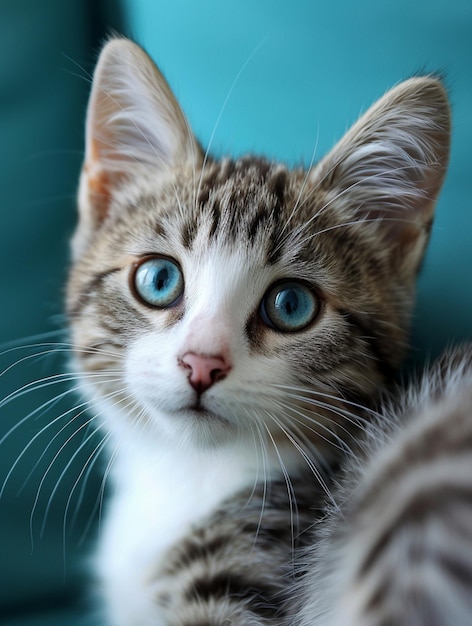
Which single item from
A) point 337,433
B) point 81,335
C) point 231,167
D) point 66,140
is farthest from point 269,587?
point 66,140

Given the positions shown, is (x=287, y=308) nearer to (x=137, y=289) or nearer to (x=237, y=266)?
(x=237, y=266)

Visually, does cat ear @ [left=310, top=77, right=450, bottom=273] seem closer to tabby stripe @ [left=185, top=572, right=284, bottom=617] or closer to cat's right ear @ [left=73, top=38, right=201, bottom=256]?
cat's right ear @ [left=73, top=38, right=201, bottom=256]

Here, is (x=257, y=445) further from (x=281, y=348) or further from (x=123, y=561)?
(x=123, y=561)

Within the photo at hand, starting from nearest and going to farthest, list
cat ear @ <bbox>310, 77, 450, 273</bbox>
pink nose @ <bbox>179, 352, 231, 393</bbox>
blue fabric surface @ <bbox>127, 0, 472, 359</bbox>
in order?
1. pink nose @ <bbox>179, 352, 231, 393</bbox>
2. cat ear @ <bbox>310, 77, 450, 273</bbox>
3. blue fabric surface @ <bbox>127, 0, 472, 359</bbox>

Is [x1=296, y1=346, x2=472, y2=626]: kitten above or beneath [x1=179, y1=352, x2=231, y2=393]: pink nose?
beneath

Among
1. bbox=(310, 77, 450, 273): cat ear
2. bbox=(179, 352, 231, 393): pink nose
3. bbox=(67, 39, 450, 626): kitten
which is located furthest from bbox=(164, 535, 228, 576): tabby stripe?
bbox=(310, 77, 450, 273): cat ear

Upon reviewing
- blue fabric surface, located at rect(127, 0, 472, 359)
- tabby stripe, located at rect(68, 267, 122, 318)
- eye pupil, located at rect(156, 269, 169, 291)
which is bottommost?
tabby stripe, located at rect(68, 267, 122, 318)

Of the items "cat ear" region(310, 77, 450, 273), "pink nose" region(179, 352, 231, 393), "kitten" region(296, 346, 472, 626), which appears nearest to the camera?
"kitten" region(296, 346, 472, 626)

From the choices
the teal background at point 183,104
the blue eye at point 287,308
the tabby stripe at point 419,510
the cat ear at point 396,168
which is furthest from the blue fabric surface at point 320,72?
the tabby stripe at point 419,510
